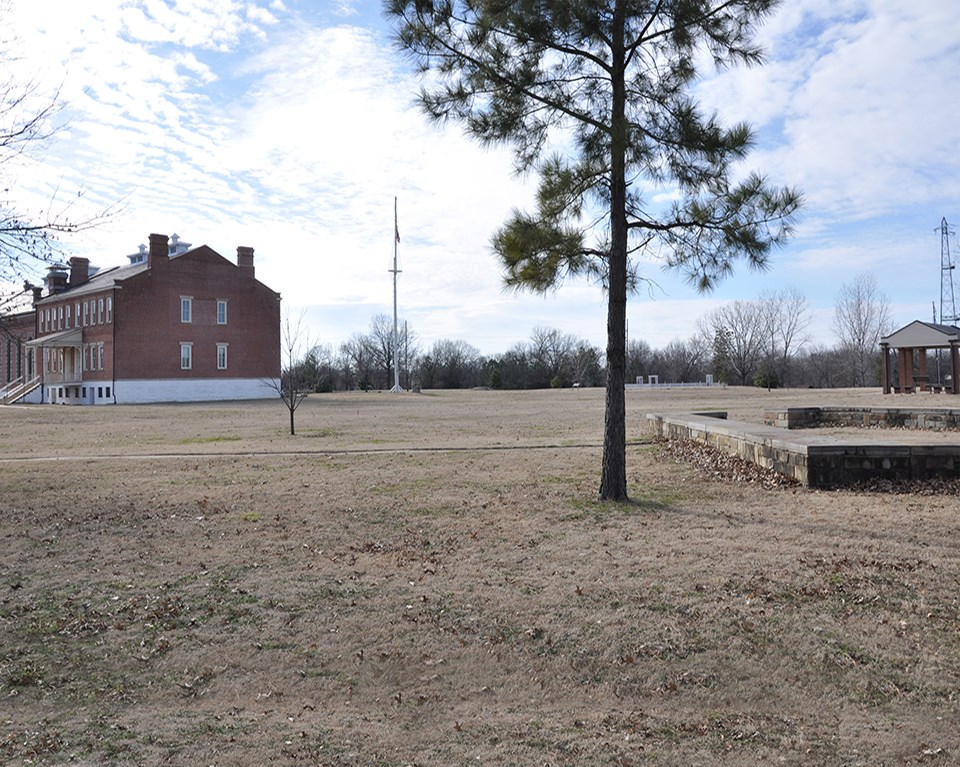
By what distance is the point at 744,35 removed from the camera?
962 centimetres

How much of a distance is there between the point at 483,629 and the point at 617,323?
16.2 feet

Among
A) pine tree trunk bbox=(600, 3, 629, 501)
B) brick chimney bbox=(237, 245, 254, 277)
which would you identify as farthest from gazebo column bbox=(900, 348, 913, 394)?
brick chimney bbox=(237, 245, 254, 277)

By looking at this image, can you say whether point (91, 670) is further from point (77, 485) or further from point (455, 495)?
point (77, 485)

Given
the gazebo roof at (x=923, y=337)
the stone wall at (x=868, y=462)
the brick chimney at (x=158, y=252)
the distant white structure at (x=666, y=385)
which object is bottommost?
the stone wall at (x=868, y=462)

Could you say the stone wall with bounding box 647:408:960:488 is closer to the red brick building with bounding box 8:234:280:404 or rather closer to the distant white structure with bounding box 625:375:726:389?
the red brick building with bounding box 8:234:280:404

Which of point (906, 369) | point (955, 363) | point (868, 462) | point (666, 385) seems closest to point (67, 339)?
point (666, 385)

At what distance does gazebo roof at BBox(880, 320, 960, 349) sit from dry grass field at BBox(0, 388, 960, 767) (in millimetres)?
28940

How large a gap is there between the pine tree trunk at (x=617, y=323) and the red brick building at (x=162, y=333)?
132 feet

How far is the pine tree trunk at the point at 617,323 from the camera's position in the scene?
956cm

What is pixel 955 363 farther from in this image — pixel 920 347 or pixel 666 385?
pixel 666 385

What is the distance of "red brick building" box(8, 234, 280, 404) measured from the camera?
46531 millimetres

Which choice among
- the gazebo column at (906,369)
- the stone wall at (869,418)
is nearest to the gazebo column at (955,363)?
the gazebo column at (906,369)

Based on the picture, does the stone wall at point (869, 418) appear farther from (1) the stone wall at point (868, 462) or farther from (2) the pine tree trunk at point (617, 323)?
(2) the pine tree trunk at point (617, 323)

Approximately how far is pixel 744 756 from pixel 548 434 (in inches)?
649
